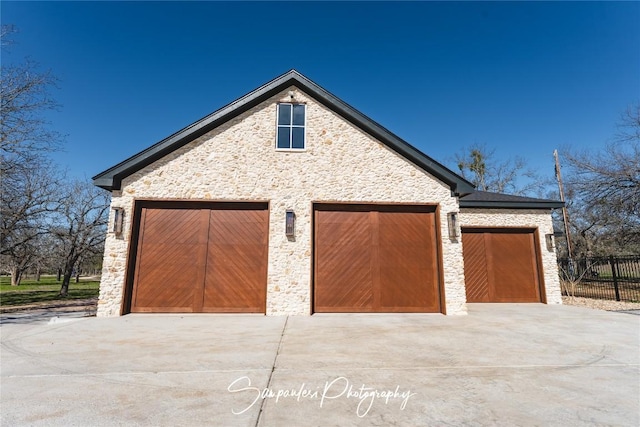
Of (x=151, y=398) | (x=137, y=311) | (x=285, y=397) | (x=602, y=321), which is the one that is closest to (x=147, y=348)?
(x=151, y=398)

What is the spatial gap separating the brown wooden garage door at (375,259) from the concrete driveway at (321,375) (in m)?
1.88

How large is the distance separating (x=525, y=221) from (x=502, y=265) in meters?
1.94

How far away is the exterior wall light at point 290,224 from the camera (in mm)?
8481

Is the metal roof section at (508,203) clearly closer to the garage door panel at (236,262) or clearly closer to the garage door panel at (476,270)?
the garage door panel at (476,270)

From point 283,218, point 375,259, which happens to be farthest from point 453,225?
point 283,218

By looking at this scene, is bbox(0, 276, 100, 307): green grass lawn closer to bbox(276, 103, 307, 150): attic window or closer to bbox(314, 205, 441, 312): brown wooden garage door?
bbox(276, 103, 307, 150): attic window

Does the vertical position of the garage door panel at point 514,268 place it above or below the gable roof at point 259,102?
below

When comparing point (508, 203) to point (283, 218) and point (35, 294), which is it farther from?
point (35, 294)

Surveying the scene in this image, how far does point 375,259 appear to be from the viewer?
869 cm

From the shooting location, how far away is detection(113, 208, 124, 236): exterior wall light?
819 centimetres

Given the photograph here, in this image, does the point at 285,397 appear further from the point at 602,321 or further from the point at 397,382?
the point at 602,321

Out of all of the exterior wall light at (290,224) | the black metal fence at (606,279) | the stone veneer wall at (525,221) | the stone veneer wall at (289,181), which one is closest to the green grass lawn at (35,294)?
the stone veneer wall at (289,181)

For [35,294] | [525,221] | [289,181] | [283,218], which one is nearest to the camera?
[283,218]

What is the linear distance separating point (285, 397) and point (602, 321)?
340 inches
